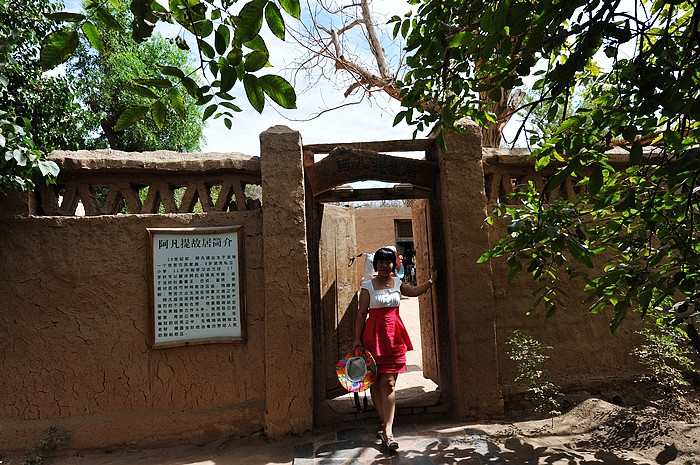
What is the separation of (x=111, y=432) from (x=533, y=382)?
352cm

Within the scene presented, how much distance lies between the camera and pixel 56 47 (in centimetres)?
110

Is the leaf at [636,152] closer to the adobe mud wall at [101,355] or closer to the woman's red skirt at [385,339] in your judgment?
the woman's red skirt at [385,339]

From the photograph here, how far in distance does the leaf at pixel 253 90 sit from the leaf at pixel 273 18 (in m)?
0.14

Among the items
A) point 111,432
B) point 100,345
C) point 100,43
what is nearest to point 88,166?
point 100,345

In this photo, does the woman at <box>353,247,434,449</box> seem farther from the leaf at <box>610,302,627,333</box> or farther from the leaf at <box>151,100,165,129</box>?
the leaf at <box>151,100,165,129</box>

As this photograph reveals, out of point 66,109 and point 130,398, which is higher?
point 66,109

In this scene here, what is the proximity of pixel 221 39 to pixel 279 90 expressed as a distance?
219 millimetres

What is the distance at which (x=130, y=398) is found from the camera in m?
3.71

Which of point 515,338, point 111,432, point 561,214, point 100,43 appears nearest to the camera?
point 100,43

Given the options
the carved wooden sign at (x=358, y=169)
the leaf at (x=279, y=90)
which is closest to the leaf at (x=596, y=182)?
the leaf at (x=279, y=90)

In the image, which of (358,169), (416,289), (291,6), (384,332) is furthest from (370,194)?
(291,6)

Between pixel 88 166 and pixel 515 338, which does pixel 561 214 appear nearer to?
pixel 515 338

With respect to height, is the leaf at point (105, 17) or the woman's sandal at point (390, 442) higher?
the leaf at point (105, 17)

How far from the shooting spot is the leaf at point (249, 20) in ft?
3.46
